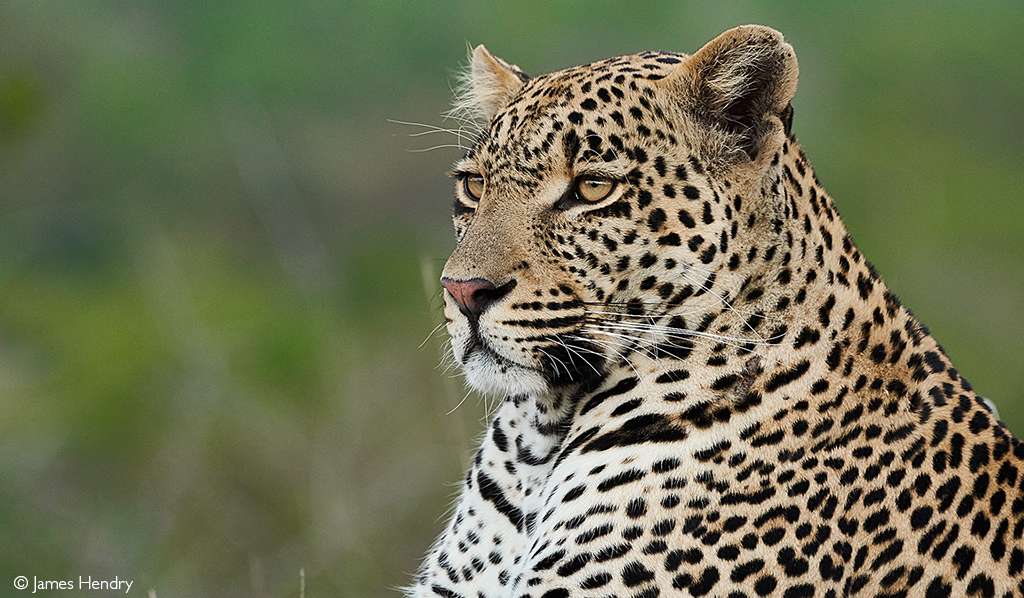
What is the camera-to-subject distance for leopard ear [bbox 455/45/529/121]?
21.0 ft

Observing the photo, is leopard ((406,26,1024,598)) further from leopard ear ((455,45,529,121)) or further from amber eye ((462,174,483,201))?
leopard ear ((455,45,529,121))

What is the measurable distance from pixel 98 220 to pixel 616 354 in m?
17.8

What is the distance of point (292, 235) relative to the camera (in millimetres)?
18469

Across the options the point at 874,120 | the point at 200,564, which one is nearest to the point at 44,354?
the point at 200,564

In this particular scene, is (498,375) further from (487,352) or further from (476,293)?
(476,293)

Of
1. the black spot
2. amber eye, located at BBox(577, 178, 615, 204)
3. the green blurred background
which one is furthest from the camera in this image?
the green blurred background

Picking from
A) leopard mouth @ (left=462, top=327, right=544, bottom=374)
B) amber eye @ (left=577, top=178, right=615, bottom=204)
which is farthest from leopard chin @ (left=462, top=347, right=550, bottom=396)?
amber eye @ (left=577, top=178, right=615, bottom=204)

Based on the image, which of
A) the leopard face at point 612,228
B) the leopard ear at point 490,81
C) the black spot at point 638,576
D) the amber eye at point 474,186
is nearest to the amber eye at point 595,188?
the leopard face at point 612,228

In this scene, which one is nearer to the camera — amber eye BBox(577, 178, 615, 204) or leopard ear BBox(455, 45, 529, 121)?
amber eye BBox(577, 178, 615, 204)

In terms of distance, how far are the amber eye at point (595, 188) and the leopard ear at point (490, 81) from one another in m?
0.99
